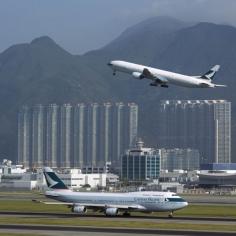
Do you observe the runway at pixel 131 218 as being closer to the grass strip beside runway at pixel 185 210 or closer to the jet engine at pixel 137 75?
the grass strip beside runway at pixel 185 210

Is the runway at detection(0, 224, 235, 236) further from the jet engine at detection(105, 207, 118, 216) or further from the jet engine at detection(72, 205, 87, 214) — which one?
the jet engine at detection(72, 205, 87, 214)

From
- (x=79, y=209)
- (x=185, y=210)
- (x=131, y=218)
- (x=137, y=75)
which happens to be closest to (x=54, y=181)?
(x=79, y=209)

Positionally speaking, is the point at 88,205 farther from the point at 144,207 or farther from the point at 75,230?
the point at 75,230

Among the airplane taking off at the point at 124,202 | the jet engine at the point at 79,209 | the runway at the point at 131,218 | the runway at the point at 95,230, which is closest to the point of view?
the runway at the point at 95,230

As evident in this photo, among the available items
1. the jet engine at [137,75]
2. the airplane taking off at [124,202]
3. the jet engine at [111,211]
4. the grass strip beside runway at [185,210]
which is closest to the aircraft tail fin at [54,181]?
the airplane taking off at [124,202]

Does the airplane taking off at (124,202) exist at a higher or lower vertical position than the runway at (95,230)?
higher

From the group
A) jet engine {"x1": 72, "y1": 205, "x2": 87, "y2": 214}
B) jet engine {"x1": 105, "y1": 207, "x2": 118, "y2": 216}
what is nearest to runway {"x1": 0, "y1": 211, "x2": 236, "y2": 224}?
jet engine {"x1": 105, "y1": 207, "x2": 118, "y2": 216}

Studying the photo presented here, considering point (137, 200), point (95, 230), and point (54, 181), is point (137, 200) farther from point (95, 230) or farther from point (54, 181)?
point (95, 230)

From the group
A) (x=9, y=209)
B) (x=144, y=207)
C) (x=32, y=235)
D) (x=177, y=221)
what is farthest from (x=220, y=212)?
(x=32, y=235)
